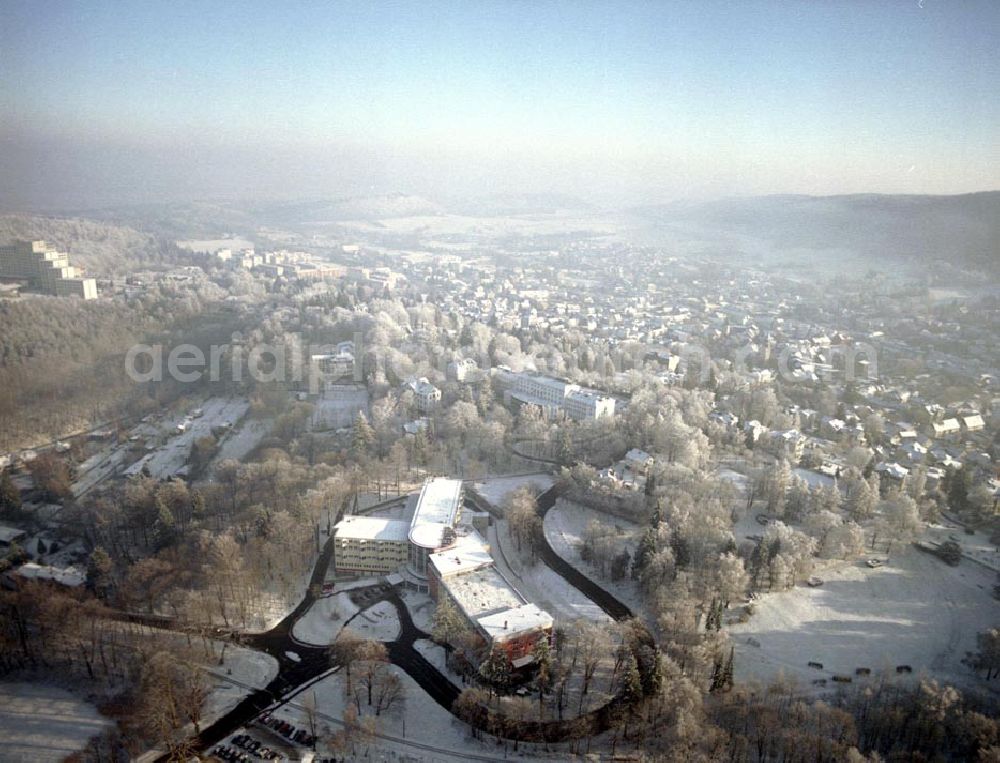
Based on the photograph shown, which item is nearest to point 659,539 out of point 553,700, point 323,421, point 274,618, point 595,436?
point 553,700

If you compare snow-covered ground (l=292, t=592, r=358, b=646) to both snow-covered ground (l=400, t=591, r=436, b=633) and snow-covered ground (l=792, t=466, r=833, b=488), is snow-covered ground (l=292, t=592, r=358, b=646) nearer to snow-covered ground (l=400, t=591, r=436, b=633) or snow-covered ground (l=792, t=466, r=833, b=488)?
snow-covered ground (l=400, t=591, r=436, b=633)

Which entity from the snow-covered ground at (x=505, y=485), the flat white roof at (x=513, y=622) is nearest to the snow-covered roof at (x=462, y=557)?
the flat white roof at (x=513, y=622)

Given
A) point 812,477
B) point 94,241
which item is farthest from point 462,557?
point 94,241

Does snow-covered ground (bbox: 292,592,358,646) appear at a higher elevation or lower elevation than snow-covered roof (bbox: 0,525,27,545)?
lower

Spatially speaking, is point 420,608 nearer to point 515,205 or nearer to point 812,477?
point 812,477

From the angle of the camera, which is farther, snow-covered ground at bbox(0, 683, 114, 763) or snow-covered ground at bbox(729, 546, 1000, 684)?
snow-covered ground at bbox(729, 546, 1000, 684)

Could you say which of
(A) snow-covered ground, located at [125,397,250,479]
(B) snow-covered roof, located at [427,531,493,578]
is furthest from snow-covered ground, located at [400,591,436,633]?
(A) snow-covered ground, located at [125,397,250,479]
